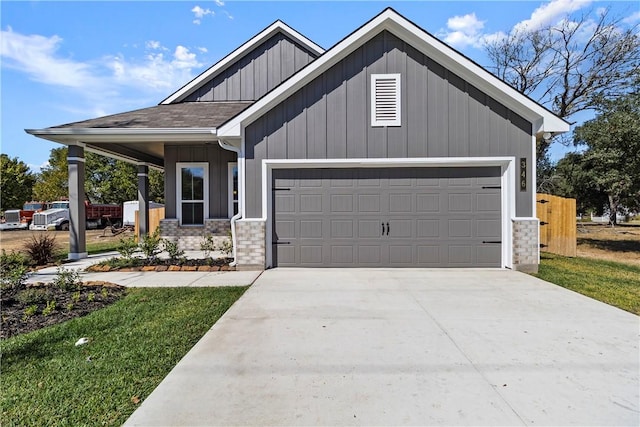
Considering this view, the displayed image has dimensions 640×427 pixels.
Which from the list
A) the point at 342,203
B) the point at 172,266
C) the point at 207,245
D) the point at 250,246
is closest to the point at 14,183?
the point at 207,245

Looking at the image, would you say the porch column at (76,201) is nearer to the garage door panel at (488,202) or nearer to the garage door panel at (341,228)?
the garage door panel at (341,228)

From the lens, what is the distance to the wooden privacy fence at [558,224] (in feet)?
33.9

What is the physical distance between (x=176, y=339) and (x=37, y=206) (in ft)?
97.1

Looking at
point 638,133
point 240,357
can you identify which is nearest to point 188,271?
point 240,357

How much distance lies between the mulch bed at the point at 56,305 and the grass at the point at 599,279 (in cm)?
805

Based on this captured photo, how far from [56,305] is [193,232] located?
5916mm

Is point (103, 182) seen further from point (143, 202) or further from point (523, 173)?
point (523, 173)

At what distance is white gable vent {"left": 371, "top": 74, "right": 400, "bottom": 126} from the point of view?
7.41 m

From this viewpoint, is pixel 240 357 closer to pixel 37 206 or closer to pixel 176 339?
pixel 176 339

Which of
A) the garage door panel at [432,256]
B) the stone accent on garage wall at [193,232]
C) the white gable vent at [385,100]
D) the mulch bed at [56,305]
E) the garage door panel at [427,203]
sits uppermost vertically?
the white gable vent at [385,100]

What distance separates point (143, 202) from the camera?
1284 cm

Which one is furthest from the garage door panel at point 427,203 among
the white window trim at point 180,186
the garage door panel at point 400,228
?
the white window trim at point 180,186

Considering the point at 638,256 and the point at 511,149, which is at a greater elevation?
the point at 511,149

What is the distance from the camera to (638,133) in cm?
1047
